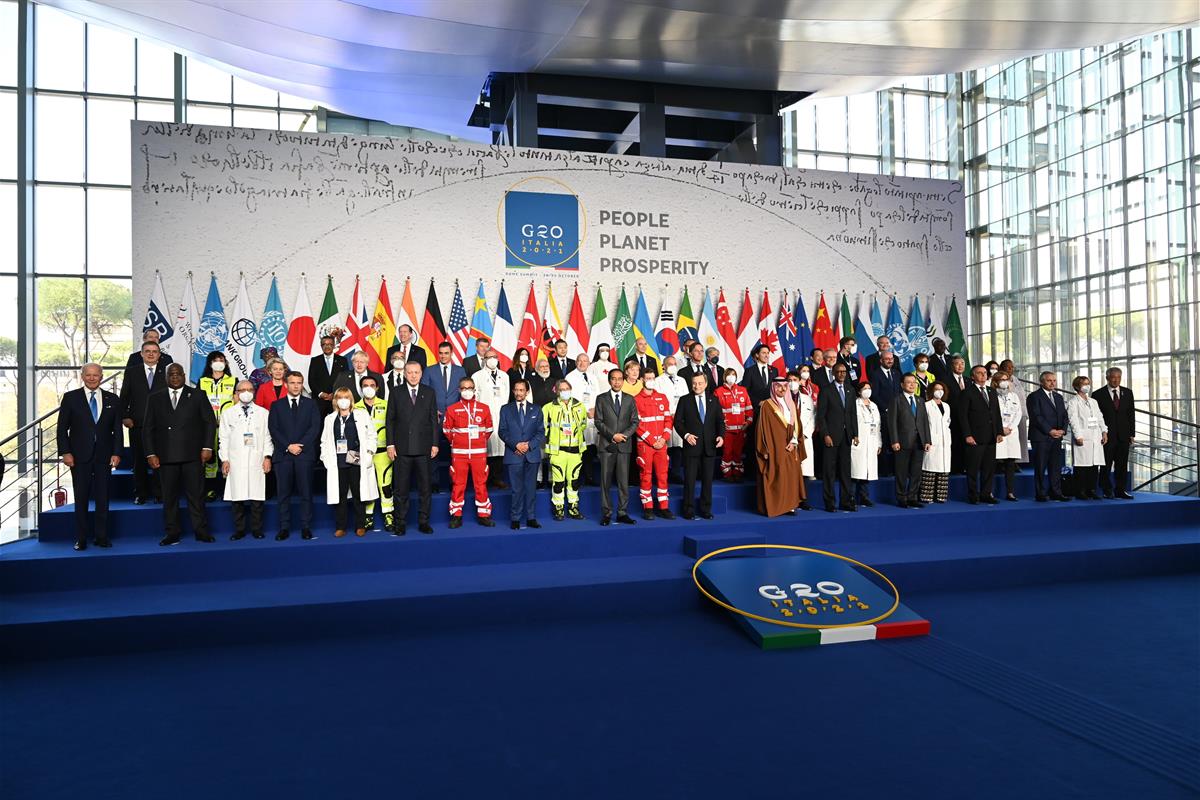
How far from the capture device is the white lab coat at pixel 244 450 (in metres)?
6.45

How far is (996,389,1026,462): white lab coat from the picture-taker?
8.30 m

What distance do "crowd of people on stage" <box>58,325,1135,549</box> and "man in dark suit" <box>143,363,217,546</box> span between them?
0.02 meters

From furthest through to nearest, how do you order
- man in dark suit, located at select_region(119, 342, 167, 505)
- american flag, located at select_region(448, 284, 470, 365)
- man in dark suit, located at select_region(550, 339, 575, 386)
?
american flag, located at select_region(448, 284, 470, 365)
man in dark suit, located at select_region(550, 339, 575, 386)
man in dark suit, located at select_region(119, 342, 167, 505)

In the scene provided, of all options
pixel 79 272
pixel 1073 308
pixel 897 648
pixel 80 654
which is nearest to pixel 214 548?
pixel 80 654

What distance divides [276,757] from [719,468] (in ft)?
19.9

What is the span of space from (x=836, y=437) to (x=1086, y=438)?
3035 millimetres

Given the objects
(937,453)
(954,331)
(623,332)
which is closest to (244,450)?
(623,332)

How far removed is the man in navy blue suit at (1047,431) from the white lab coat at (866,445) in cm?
181

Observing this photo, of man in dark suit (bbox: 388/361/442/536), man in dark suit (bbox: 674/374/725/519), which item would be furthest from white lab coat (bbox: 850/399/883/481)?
man in dark suit (bbox: 388/361/442/536)

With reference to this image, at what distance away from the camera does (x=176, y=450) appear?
6211 millimetres

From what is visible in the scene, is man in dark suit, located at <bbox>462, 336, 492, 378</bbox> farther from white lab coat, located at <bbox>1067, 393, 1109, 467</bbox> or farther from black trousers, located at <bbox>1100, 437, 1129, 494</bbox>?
black trousers, located at <bbox>1100, 437, 1129, 494</bbox>

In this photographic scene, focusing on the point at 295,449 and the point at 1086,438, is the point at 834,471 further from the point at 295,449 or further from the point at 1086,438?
the point at 295,449

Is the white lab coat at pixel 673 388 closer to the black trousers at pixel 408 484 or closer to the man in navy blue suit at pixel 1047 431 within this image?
the black trousers at pixel 408 484

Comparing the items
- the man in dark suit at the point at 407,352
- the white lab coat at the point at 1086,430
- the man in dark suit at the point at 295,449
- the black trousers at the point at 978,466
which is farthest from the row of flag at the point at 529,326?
the black trousers at the point at 978,466
